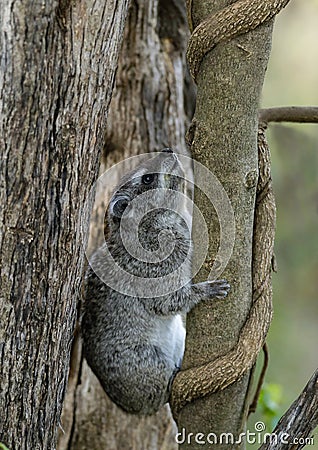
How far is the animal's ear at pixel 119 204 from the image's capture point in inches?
134

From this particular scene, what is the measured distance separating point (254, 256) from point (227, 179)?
1.07 feet

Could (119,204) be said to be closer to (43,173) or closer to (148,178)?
(148,178)

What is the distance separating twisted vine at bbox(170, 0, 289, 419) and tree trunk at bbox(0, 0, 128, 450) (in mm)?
316

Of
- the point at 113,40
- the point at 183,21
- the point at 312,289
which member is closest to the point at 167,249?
the point at 113,40

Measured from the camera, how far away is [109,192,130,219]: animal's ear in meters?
3.41

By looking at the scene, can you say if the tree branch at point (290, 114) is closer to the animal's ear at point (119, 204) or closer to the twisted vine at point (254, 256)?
the twisted vine at point (254, 256)

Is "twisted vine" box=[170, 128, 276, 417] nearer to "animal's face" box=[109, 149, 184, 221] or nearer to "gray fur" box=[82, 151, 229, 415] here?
"gray fur" box=[82, 151, 229, 415]

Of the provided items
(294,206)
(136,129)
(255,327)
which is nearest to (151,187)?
(136,129)

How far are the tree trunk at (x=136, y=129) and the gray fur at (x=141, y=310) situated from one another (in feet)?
1.98

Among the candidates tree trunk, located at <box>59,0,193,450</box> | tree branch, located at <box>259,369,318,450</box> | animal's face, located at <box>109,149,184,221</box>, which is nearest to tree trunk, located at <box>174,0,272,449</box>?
tree branch, located at <box>259,369,318,450</box>

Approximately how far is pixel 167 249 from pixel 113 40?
45.7 inches

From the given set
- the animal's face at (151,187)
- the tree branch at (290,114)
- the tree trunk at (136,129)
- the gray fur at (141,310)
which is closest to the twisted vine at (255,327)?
the tree branch at (290,114)

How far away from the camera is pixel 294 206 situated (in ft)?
18.2

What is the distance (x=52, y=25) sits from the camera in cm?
234
